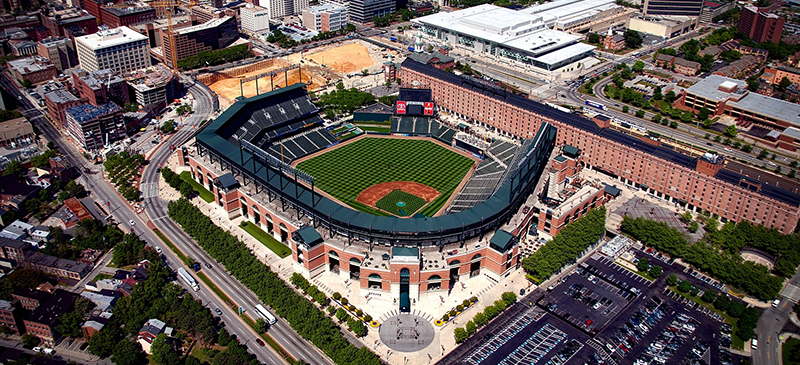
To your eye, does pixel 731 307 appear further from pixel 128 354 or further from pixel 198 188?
pixel 198 188

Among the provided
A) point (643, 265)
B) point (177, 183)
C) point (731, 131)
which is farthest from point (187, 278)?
point (731, 131)

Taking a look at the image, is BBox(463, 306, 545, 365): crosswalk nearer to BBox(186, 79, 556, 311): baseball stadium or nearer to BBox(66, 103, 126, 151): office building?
BBox(186, 79, 556, 311): baseball stadium

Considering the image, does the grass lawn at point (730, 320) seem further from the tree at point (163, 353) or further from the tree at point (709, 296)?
the tree at point (163, 353)

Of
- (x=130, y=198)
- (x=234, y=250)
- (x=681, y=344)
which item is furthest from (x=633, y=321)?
(x=130, y=198)

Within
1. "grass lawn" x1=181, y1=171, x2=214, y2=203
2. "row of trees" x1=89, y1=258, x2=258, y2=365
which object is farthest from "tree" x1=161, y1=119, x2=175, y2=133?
"row of trees" x1=89, y1=258, x2=258, y2=365

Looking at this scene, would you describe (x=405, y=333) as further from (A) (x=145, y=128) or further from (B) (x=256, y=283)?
(A) (x=145, y=128)

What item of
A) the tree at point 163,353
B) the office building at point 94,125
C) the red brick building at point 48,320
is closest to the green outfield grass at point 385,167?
the tree at point 163,353
